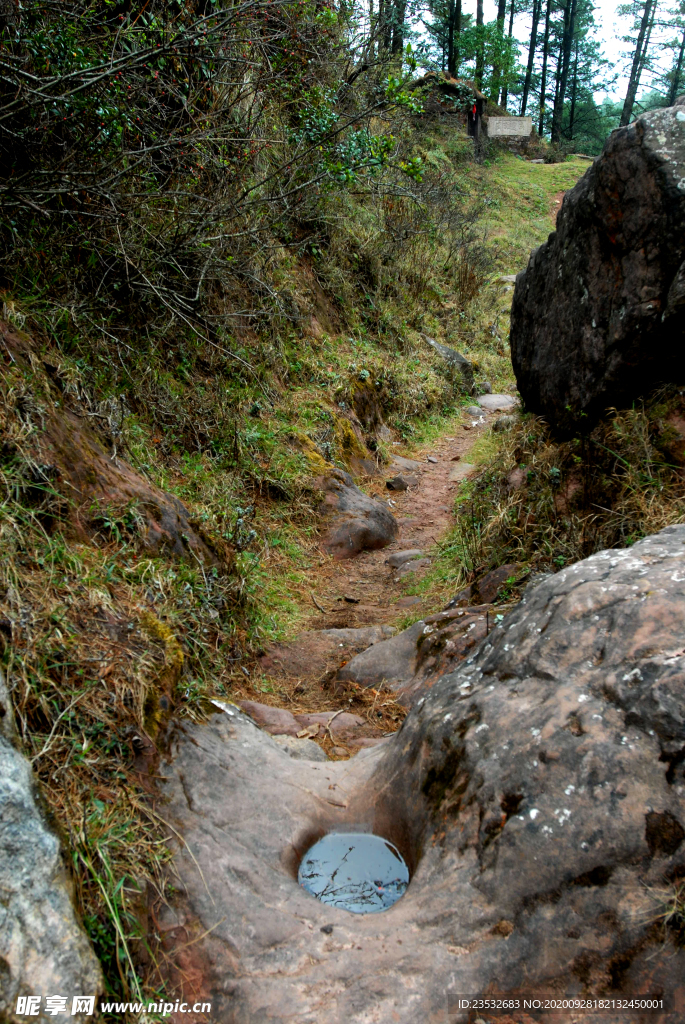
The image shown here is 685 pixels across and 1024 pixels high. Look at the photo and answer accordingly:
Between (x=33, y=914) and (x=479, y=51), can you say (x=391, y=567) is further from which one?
(x=479, y=51)

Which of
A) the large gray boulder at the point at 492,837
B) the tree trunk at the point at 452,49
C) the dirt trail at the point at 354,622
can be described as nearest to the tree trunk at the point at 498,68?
the tree trunk at the point at 452,49

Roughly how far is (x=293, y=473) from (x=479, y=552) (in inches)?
72.3

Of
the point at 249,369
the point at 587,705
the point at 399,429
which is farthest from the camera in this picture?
the point at 399,429

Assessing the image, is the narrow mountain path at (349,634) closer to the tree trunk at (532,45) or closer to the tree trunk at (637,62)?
the tree trunk at (637,62)

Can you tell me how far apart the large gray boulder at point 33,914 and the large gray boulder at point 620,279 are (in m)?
3.96

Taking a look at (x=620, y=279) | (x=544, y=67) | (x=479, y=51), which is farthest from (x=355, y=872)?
(x=544, y=67)

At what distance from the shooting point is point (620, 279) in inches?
177

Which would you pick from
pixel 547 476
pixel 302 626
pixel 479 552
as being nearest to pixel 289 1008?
pixel 302 626

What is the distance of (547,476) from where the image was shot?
490 cm

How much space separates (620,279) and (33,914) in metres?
4.48

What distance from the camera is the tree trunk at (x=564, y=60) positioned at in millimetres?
30011

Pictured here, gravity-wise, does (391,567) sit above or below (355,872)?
below

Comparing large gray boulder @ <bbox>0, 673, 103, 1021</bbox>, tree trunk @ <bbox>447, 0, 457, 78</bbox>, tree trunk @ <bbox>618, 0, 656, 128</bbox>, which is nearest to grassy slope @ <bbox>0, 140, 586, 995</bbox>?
large gray boulder @ <bbox>0, 673, 103, 1021</bbox>

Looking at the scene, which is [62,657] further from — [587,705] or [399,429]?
[399,429]
